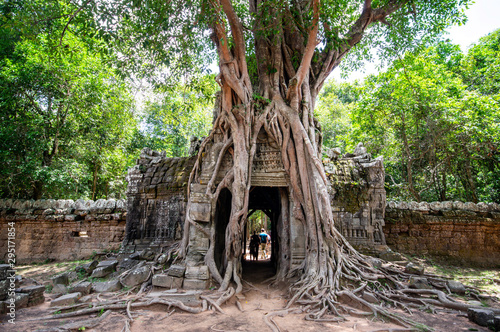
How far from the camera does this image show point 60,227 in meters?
7.27

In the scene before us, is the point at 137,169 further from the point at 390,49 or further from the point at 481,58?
the point at 481,58

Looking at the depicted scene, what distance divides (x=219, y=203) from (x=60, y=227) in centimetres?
521

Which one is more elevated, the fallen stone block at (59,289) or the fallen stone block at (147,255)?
the fallen stone block at (147,255)

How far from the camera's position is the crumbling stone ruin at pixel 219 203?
4.77 meters

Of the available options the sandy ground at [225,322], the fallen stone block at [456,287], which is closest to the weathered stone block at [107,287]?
the sandy ground at [225,322]

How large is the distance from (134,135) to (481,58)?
46.6 feet

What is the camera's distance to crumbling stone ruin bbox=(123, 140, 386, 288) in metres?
4.77

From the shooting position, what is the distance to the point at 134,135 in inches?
484

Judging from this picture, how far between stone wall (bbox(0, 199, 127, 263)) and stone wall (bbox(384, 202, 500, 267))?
7222 mm

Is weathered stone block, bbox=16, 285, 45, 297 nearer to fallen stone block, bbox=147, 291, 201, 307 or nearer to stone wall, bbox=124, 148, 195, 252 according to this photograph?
fallen stone block, bbox=147, 291, 201, 307

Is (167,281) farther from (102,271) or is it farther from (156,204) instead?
(156,204)

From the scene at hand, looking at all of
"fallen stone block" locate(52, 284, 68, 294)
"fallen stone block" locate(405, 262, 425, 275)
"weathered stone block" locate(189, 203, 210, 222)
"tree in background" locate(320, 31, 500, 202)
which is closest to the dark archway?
"weathered stone block" locate(189, 203, 210, 222)

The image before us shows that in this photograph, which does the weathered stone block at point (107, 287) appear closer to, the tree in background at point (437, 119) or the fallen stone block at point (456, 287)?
the fallen stone block at point (456, 287)

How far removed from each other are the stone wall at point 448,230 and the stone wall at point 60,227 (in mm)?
7222
